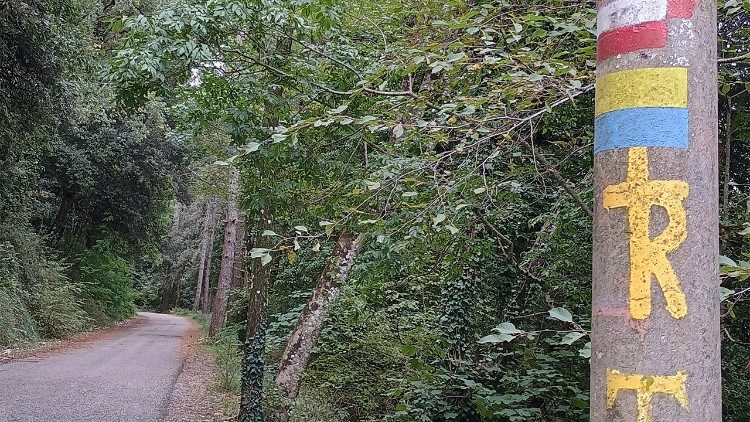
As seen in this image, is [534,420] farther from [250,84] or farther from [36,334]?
[36,334]

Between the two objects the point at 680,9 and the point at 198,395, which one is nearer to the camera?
the point at 680,9

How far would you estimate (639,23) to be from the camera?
0.92 m

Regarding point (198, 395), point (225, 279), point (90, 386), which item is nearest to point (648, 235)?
point (198, 395)

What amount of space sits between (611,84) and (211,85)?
5732 millimetres

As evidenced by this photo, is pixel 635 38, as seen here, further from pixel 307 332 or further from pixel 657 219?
pixel 307 332

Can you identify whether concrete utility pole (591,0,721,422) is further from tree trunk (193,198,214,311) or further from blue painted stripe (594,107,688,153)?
tree trunk (193,198,214,311)

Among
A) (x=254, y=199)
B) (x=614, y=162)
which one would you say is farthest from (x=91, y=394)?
(x=614, y=162)

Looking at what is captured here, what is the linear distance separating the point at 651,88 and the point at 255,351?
748cm

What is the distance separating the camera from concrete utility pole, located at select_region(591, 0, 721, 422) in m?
0.82

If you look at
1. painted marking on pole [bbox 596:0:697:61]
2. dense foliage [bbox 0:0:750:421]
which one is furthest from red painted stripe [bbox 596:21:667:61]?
dense foliage [bbox 0:0:750:421]

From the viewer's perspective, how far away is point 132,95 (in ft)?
18.4

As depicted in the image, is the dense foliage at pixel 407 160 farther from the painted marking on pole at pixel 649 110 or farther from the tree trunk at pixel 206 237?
the tree trunk at pixel 206 237

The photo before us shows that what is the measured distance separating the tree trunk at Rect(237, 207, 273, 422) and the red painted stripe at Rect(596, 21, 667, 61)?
263 inches

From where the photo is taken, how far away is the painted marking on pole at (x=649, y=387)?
81 centimetres
